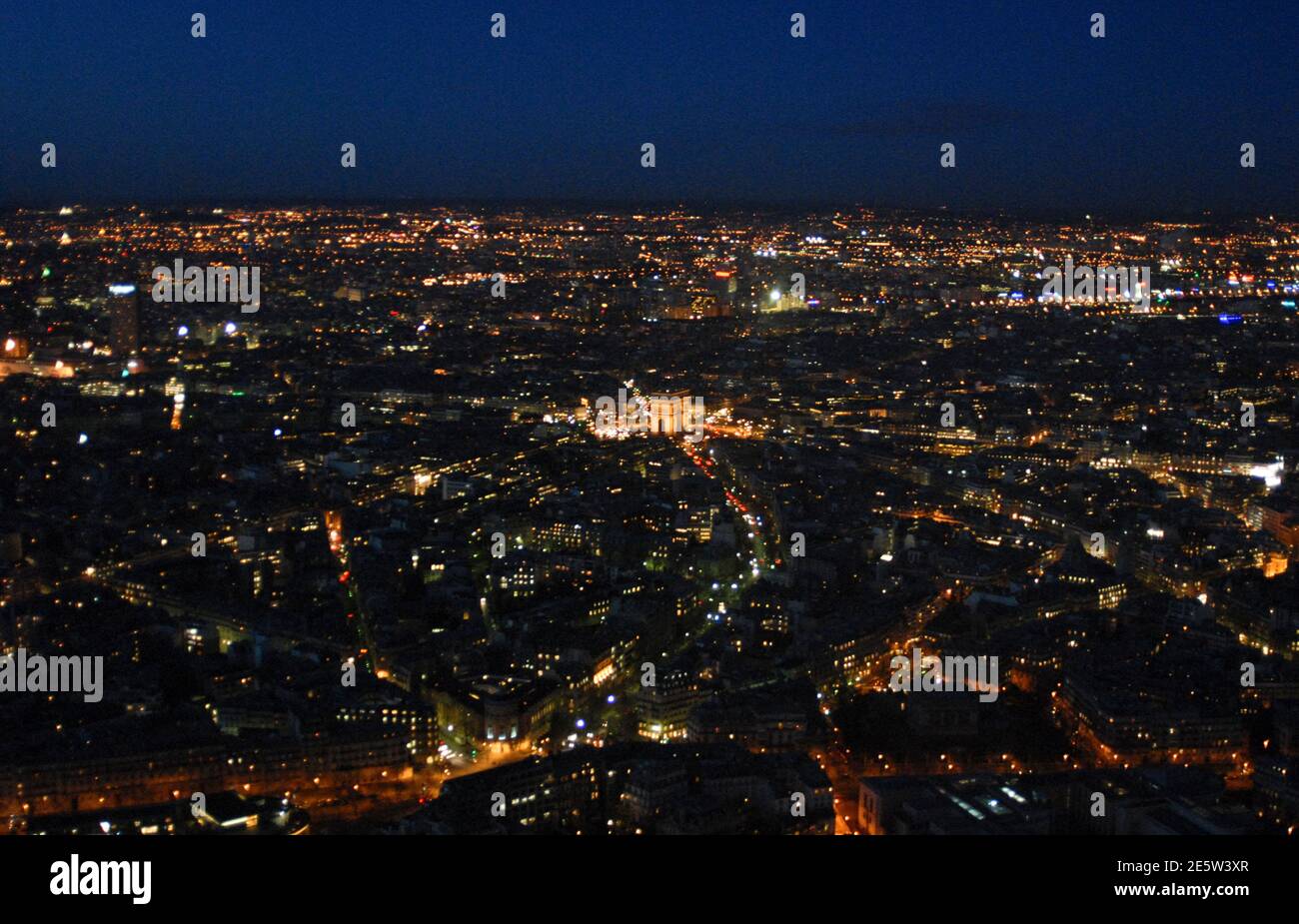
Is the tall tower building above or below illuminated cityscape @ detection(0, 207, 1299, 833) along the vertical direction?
above

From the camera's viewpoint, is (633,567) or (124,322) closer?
(633,567)

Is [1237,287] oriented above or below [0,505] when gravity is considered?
above

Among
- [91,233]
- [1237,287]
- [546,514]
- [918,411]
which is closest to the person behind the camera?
[546,514]

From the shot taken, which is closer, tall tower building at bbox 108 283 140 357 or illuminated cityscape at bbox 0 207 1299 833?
illuminated cityscape at bbox 0 207 1299 833

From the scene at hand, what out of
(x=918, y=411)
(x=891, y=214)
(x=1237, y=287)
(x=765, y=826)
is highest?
(x=891, y=214)

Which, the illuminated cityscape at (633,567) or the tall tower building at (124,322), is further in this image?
the tall tower building at (124,322)

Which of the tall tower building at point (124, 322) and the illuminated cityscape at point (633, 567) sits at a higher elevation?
the tall tower building at point (124, 322)

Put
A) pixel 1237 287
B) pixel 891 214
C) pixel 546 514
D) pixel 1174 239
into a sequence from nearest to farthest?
pixel 546 514 → pixel 1237 287 → pixel 1174 239 → pixel 891 214

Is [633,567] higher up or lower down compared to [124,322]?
lower down
